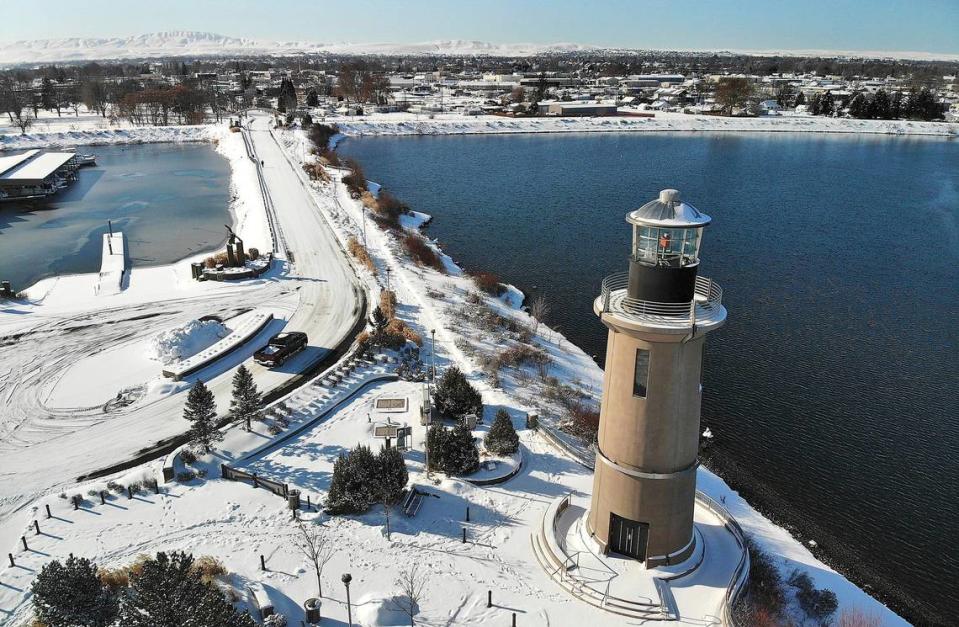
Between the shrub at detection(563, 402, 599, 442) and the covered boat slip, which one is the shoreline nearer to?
the covered boat slip

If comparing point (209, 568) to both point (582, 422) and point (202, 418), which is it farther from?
point (582, 422)

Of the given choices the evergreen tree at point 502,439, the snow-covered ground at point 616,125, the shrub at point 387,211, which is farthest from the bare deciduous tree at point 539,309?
the snow-covered ground at point 616,125

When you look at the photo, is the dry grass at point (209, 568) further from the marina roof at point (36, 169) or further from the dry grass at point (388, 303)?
the marina roof at point (36, 169)

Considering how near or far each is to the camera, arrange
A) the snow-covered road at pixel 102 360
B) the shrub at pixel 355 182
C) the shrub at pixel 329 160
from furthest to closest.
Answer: the shrub at pixel 329 160 → the shrub at pixel 355 182 → the snow-covered road at pixel 102 360

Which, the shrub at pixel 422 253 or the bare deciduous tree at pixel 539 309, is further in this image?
the shrub at pixel 422 253

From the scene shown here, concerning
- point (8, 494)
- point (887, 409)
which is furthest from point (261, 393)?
point (887, 409)

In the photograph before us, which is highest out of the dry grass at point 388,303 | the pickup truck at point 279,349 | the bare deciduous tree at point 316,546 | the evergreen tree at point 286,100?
the evergreen tree at point 286,100
